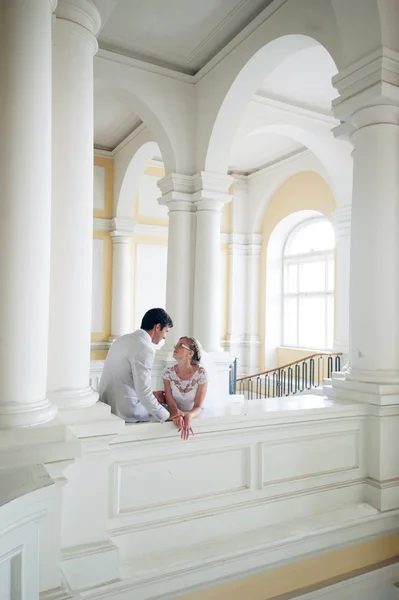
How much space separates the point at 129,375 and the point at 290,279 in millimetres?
10265

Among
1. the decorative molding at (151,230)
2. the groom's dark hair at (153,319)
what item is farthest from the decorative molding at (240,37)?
the decorative molding at (151,230)

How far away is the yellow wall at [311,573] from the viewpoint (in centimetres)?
328

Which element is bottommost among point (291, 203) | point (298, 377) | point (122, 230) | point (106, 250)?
point (298, 377)

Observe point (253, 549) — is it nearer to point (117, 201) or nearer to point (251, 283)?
point (117, 201)

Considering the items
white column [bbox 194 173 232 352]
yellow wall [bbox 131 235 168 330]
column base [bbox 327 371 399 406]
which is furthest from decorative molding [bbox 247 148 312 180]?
column base [bbox 327 371 399 406]

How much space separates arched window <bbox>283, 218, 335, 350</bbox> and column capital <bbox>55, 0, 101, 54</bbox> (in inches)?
370

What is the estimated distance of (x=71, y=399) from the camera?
3.13m

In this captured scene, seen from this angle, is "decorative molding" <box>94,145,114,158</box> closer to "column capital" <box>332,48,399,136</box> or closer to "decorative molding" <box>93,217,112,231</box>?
"decorative molding" <box>93,217,112,231</box>

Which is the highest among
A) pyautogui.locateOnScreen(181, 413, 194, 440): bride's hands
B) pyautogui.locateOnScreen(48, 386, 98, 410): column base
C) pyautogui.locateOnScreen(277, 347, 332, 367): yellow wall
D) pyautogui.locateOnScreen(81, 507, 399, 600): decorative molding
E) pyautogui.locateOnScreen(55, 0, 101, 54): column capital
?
pyautogui.locateOnScreen(55, 0, 101, 54): column capital

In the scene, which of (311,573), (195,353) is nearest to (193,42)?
(195,353)

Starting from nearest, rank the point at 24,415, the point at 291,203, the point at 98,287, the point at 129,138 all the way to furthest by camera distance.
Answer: the point at 24,415 < the point at 129,138 < the point at 98,287 < the point at 291,203

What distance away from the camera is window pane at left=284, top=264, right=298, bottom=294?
13.1 metres

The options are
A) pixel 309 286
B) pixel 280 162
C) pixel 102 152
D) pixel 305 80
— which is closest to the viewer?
pixel 305 80

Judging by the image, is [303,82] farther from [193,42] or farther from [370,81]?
[370,81]
